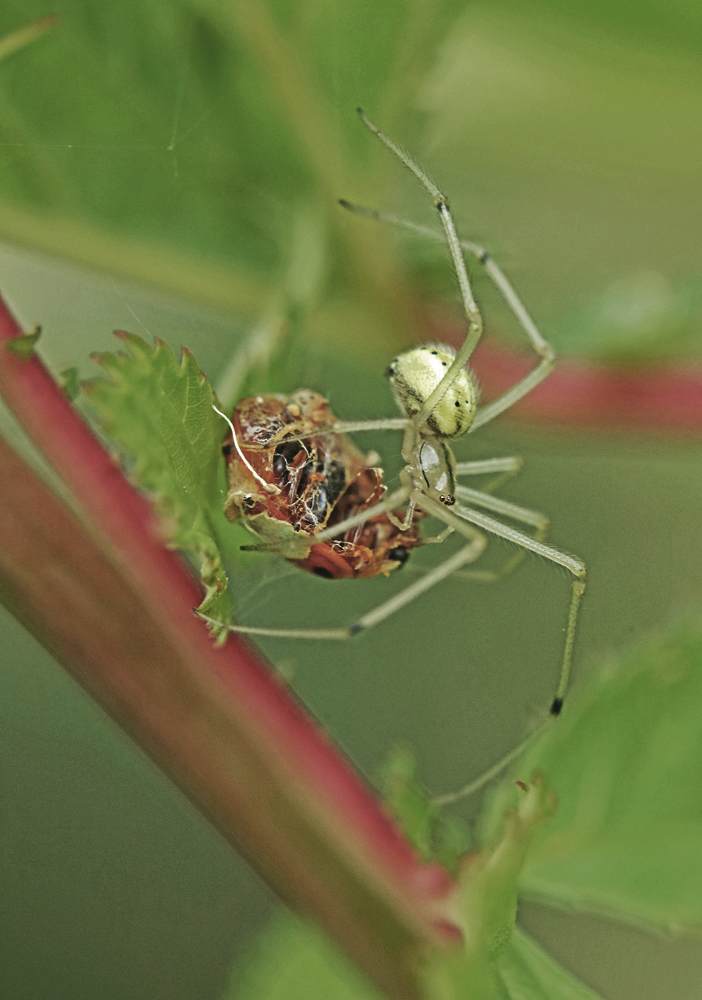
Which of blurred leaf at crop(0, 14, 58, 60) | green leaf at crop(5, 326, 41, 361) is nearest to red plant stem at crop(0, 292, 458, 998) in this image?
green leaf at crop(5, 326, 41, 361)

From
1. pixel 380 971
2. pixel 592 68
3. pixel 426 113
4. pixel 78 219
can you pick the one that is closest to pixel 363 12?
pixel 426 113

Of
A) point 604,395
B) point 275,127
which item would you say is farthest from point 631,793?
point 275,127

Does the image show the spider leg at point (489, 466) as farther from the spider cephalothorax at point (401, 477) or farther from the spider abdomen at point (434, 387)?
the spider abdomen at point (434, 387)

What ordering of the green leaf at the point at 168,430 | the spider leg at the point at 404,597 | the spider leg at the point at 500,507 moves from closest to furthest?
the green leaf at the point at 168,430, the spider leg at the point at 404,597, the spider leg at the point at 500,507

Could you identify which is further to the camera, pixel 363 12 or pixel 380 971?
pixel 363 12

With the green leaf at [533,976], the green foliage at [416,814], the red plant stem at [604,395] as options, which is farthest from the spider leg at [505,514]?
the green leaf at [533,976]

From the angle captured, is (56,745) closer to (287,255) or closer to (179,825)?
(179,825)
